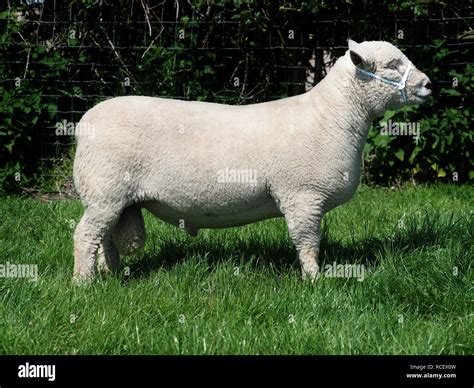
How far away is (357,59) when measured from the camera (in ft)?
12.2

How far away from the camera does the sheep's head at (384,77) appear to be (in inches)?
147

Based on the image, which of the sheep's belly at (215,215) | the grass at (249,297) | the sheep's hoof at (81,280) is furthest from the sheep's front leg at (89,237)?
the sheep's belly at (215,215)

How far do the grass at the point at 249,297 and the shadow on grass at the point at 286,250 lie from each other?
1 cm

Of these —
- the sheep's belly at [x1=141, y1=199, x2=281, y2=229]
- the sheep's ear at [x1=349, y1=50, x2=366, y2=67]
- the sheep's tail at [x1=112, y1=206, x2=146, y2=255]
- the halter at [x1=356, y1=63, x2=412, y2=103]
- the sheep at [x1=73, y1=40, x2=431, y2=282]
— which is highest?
the sheep's ear at [x1=349, y1=50, x2=366, y2=67]

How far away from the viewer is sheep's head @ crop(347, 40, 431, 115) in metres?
3.75

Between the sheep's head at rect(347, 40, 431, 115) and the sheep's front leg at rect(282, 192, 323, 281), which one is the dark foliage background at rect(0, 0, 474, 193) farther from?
the sheep's front leg at rect(282, 192, 323, 281)

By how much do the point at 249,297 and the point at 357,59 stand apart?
1.38m

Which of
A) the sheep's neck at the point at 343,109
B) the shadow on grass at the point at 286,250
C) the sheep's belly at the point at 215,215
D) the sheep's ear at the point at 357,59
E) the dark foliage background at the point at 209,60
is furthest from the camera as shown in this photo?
the dark foliage background at the point at 209,60

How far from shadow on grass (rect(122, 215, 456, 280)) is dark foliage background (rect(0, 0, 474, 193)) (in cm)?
227

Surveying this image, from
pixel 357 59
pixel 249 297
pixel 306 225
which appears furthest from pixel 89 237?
pixel 357 59

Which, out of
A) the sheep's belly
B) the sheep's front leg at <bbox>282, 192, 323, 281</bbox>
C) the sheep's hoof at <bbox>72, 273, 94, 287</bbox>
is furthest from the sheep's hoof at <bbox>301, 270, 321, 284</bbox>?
the sheep's hoof at <bbox>72, 273, 94, 287</bbox>

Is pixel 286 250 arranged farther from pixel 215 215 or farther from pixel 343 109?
pixel 343 109

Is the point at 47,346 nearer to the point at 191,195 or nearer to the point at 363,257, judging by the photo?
the point at 191,195

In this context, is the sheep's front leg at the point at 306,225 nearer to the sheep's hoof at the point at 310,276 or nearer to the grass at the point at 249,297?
the sheep's hoof at the point at 310,276
